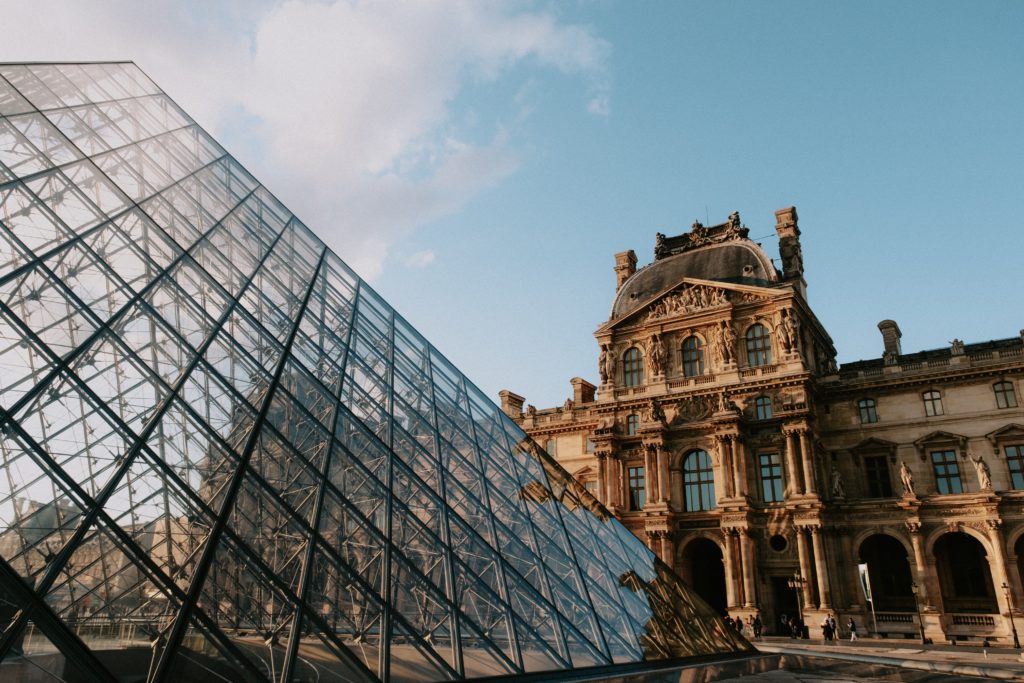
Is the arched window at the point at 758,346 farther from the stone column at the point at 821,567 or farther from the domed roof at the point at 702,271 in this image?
the stone column at the point at 821,567

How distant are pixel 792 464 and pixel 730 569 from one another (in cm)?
567

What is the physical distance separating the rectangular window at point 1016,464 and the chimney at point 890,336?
935 centimetres

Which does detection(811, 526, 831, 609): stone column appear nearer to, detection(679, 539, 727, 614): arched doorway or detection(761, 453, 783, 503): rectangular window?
detection(761, 453, 783, 503): rectangular window

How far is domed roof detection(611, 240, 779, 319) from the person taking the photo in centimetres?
3731

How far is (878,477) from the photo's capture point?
3262 cm

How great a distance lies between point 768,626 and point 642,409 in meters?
12.1

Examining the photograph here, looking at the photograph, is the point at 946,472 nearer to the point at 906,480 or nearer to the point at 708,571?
the point at 906,480

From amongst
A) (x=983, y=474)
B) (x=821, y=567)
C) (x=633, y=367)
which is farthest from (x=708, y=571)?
(x=983, y=474)

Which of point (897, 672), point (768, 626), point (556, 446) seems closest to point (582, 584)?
point (897, 672)

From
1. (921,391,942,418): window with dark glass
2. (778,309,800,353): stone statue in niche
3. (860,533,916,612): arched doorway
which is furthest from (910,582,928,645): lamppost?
(778,309,800,353): stone statue in niche

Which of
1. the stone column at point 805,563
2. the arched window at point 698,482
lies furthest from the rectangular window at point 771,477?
the arched window at point 698,482

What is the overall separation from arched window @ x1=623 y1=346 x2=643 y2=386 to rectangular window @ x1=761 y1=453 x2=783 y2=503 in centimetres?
809

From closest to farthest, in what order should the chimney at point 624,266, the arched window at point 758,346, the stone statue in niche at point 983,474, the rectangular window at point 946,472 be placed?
1. the stone statue in niche at point 983,474
2. the rectangular window at point 946,472
3. the arched window at point 758,346
4. the chimney at point 624,266

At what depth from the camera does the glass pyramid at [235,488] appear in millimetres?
5680
